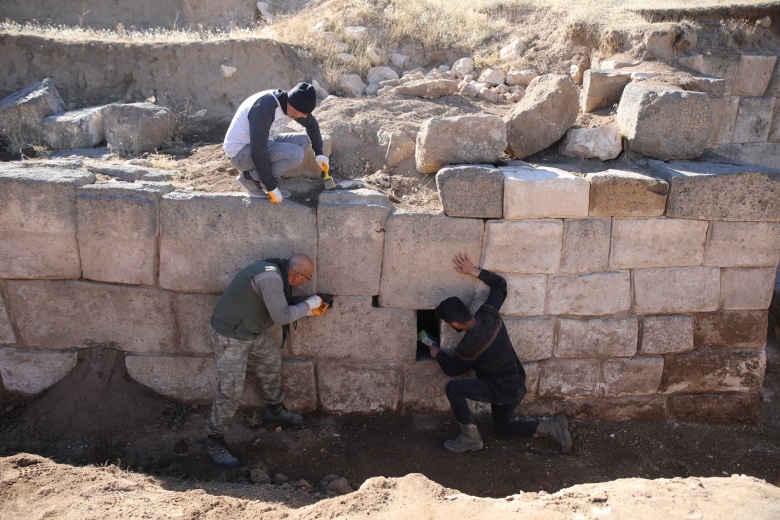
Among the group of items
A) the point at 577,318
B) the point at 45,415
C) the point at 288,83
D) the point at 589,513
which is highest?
the point at 288,83

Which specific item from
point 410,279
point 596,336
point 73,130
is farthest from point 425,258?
point 73,130

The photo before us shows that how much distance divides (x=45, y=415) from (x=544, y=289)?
4710 mm

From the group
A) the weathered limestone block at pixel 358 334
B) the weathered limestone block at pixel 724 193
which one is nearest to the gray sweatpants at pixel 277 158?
the weathered limestone block at pixel 358 334

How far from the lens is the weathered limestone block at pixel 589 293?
5.95 meters

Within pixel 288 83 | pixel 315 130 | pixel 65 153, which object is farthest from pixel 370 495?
pixel 288 83

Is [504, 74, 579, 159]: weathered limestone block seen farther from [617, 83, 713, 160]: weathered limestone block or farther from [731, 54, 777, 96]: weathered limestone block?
[731, 54, 777, 96]: weathered limestone block

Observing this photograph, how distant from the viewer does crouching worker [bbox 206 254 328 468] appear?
523cm

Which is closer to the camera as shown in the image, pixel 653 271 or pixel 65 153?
pixel 653 271

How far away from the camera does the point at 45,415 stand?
600cm

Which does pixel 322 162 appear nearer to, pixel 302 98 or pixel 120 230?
pixel 302 98

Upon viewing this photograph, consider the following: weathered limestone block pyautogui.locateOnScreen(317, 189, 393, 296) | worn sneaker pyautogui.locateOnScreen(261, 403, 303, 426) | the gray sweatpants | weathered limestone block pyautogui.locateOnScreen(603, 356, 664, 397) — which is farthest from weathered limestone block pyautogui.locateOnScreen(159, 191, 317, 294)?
weathered limestone block pyautogui.locateOnScreen(603, 356, 664, 397)

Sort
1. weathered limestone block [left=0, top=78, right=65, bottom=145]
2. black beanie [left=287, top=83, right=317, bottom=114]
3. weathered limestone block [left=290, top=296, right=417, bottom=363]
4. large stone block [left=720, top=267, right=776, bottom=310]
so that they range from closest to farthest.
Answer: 1. black beanie [left=287, top=83, right=317, bottom=114]
2. weathered limestone block [left=290, top=296, right=417, bottom=363]
3. large stone block [left=720, top=267, right=776, bottom=310]
4. weathered limestone block [left=0, top=78, right=65, bottom=145]

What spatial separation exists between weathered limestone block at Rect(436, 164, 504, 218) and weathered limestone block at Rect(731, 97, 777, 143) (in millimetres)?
7276

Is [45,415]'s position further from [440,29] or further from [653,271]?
[440,29]
